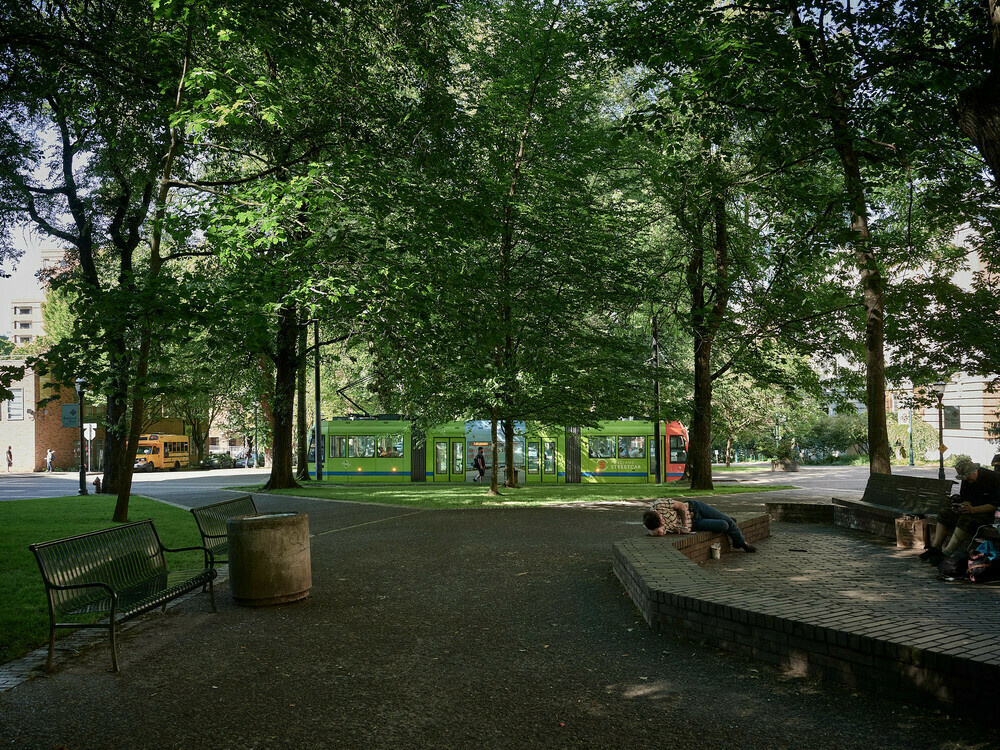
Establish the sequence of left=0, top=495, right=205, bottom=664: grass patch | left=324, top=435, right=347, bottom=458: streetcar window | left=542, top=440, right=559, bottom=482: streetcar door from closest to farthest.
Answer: left=0, top=495, right=205, bottom=664: grass patch → left=542, top=440, right=559, bottom=482: streetcar door → left=324, top=435, right=347, bottom=458: streetcar window

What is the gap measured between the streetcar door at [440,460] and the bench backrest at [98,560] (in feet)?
85.1

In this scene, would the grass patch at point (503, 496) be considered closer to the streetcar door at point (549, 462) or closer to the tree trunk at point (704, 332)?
the tree trunk at point (704, 332)

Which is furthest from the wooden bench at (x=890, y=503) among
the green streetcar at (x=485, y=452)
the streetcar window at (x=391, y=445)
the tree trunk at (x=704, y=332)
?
the streetcar window at (x=391, y=445)

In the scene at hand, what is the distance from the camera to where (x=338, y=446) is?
35.0 metres

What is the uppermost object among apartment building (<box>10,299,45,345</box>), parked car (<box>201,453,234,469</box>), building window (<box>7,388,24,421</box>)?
apartment building (<box>10,299,45,345</box>)

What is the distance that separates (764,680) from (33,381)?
65.0 meters

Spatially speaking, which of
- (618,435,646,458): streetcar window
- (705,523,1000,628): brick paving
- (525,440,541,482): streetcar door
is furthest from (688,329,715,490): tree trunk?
(705,523,1000,628): brick paving

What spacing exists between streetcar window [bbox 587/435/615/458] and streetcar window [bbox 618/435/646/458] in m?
0.37

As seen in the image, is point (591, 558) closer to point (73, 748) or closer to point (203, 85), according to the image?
point (73, 748)

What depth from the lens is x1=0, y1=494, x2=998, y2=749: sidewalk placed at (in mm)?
4277

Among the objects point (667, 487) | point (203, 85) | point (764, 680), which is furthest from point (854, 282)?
point (764, 680)

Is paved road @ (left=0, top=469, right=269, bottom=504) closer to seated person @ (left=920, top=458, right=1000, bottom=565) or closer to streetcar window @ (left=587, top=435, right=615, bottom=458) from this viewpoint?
streetcar window @ (left=587, top=435, right=615, bottom=458)

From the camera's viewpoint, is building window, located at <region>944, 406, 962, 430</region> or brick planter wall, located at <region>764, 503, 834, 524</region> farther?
building window, located at <region>944, 406, 962, 430</region>

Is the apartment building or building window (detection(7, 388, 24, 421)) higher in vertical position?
the apartment building
